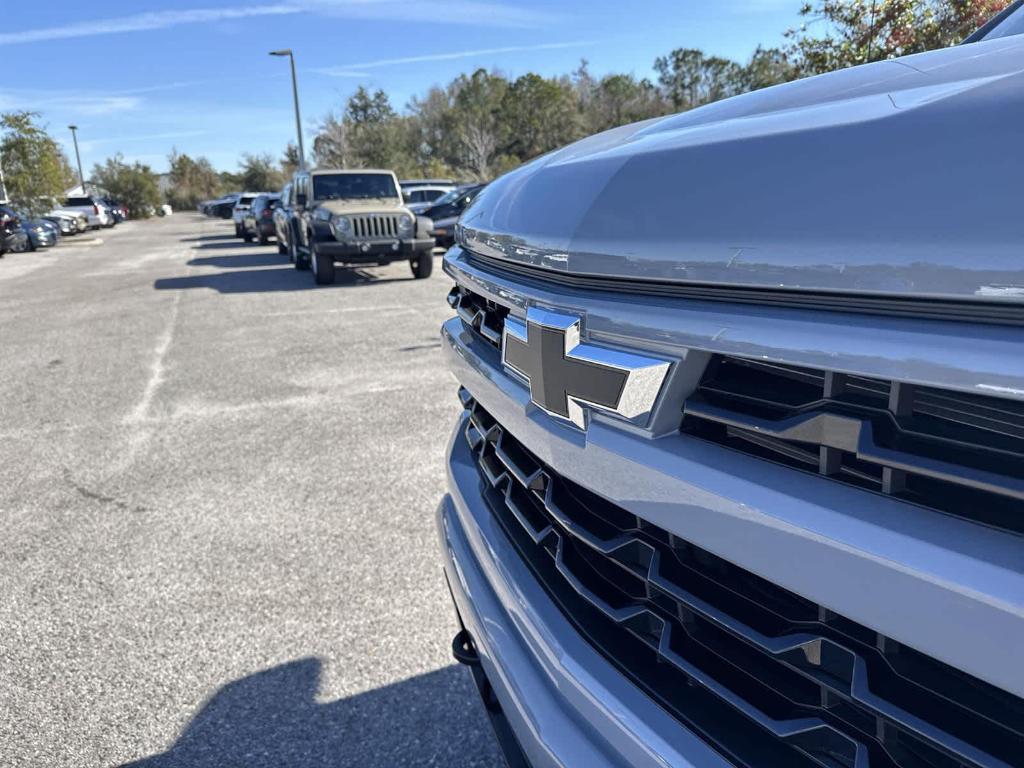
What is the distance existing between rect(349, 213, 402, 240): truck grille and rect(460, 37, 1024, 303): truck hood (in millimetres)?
11477

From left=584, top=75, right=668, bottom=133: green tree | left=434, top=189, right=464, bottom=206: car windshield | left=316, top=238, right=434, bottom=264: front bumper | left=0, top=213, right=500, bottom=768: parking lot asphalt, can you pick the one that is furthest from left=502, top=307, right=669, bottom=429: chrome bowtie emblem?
left=584, top=75, right=668, bottom=133: green tree

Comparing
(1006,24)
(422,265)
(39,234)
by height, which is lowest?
(422,265)

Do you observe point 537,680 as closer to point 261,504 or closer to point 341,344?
point 261,504

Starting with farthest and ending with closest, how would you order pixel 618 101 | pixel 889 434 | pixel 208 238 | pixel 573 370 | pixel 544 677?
pixel 618 101 < pixel 208 238 < pixel 544 677 < pixel 573 370 < pixel 889 434

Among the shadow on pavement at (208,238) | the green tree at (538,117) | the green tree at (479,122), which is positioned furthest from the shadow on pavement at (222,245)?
the green tree at (538,117)

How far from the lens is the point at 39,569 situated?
11.2 ft

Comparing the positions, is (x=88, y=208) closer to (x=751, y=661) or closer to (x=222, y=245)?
(x=222, y=245)

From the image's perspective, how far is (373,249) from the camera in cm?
1225

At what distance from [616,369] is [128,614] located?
2830mm

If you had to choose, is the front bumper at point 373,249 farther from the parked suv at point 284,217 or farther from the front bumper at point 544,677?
the front bumper at point 544,677

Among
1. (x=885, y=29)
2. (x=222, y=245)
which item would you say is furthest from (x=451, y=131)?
(x=885, y=29)

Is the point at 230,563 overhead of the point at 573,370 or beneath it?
beneath

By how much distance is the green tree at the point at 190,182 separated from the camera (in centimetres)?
7656

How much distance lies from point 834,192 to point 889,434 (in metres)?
0.25
